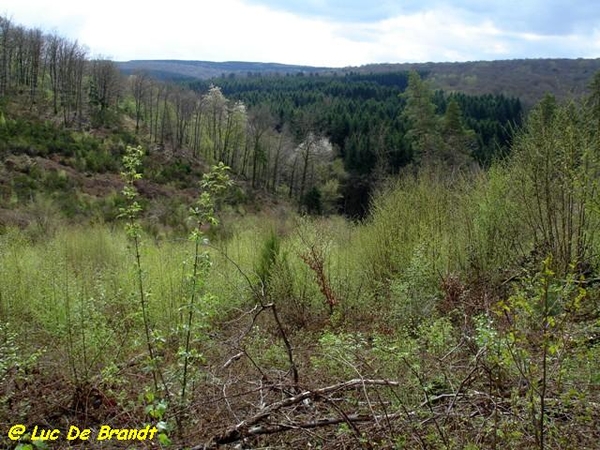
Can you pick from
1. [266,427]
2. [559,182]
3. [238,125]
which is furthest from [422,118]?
[266,427]

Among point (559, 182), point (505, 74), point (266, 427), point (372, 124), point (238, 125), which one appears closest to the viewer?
point (266, 427)

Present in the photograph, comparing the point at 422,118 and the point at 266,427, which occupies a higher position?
the point at 422,118

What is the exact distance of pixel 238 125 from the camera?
1939 inches

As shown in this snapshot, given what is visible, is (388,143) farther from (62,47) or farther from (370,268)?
(370,268)

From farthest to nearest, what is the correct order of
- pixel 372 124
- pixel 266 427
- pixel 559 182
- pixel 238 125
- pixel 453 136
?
pixel 372 124 < pixel 238 125 < pixel 453 136 < pixel 559 182 < pixel 266 427

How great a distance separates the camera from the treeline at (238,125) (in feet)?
129

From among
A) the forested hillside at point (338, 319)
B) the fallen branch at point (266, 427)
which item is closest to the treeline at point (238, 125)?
the forested hillside at point (338, 319)

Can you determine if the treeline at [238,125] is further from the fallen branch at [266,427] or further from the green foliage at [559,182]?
the fallen branch at [266,427]

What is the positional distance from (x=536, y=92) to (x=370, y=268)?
9170 cm

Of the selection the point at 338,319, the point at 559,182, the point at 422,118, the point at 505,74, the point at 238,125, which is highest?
the point at 505,74

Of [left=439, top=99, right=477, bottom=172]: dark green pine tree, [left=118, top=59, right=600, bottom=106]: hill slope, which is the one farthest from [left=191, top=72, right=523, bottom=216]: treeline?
[left=118, top=59, right=600, bottom=106]: hill slope

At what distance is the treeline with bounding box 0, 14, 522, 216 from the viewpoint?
3919 centimetres

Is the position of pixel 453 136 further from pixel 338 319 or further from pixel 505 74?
pixel 505 74

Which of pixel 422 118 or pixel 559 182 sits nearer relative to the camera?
pixel 559 182
